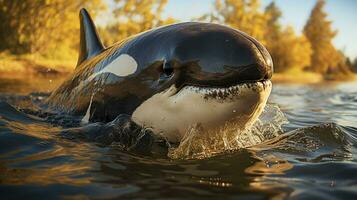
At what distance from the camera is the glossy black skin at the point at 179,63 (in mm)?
2840

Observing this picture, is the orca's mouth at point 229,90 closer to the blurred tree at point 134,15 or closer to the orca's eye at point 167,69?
the orca's eye at point 167,69

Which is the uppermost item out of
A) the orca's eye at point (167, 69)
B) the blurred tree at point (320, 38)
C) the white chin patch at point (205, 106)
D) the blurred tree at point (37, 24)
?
the blurred tree at point (320, 38)

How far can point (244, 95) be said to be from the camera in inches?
112

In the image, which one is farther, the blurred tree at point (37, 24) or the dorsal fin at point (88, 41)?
the blurred tree at point (37, 24)

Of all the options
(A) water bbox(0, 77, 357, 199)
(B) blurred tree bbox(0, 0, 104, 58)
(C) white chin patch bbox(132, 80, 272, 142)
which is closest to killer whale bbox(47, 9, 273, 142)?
(C) white chin patch bbox(132, 80, 272, 142)

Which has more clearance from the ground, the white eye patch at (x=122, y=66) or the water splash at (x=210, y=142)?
the white eye patch at (x=122, y=66)

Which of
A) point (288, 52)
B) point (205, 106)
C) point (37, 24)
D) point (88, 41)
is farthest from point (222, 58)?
point (288, 52)

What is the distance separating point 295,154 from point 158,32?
152 centimetres

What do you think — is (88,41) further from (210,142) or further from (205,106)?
(205,106)

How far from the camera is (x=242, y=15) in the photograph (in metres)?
45.0

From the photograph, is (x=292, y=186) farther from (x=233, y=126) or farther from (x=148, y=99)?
(x=148, y=99)

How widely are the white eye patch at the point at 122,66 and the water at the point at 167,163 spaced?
420 mm

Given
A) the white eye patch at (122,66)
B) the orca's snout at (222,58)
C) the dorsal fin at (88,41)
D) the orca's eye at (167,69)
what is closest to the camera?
the orca's snout at (222,58)

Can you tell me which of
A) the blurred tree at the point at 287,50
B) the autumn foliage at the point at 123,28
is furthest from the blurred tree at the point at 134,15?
the blurred tree at the point at 287,50
